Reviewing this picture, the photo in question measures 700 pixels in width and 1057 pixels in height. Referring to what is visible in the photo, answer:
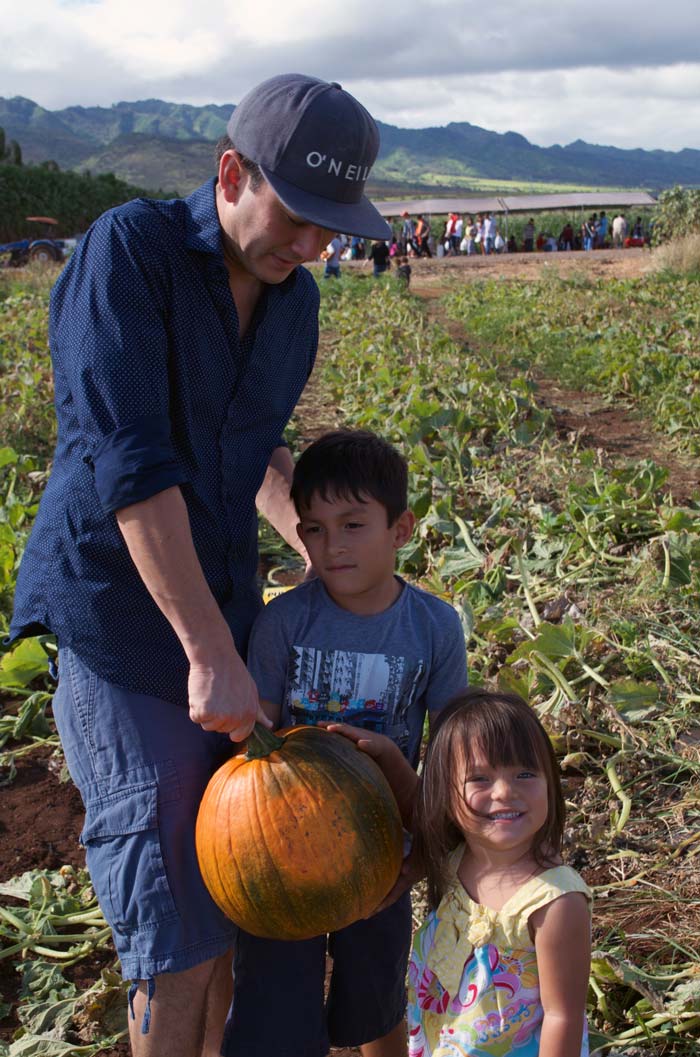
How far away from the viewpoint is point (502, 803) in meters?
1.69

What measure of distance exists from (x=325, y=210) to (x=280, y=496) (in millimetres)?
670

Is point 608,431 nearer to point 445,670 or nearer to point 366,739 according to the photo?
point 445,670

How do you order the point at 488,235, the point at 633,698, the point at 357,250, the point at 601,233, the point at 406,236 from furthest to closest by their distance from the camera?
the point at 601,233
the point at 488,235
the point at 406,236
the point at 357,250
the point at 633,698

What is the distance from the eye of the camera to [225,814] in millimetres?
1721

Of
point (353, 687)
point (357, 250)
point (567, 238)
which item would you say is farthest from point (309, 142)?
point (567, 238)

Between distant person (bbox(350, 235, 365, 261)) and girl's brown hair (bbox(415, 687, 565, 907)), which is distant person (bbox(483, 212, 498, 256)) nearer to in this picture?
distant person (bbox(350, 235, 365, 261))

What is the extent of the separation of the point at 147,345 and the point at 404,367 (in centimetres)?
693

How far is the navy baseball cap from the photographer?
5.53ft

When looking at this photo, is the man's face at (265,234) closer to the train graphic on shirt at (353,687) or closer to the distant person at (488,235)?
the train graphic on shirt at (353,687)

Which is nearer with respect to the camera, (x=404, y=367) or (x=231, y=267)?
(x=231, y=267)

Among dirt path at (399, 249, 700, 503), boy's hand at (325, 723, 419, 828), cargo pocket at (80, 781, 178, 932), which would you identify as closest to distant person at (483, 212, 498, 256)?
dirt path at (399, 249, 700, 503)

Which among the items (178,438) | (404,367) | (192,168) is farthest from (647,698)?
(192,168)

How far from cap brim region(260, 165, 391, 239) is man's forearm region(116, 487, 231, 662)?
19.0 inches

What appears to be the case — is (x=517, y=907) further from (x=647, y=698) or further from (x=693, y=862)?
(x=647, y=698)
